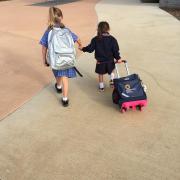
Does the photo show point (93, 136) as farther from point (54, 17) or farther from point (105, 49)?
point (54, 17)

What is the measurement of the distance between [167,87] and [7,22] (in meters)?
8.99

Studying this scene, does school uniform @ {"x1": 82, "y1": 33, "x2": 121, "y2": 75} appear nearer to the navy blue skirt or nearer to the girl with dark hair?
the girl with dark hair

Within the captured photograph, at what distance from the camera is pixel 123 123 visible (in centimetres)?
502

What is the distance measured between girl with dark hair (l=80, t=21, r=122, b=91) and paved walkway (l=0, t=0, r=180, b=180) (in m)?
0.54

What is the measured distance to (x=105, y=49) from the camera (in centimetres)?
563

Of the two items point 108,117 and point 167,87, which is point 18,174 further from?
point 167,87

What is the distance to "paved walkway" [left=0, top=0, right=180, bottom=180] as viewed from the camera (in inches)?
158


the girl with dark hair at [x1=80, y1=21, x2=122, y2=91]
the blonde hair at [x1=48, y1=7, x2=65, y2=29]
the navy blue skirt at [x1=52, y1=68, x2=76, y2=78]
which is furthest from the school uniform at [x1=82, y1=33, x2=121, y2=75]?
the blonde hair at [x1=48, y1=7, x2=65, y2=29]

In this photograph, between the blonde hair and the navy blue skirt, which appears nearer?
the blonde hair

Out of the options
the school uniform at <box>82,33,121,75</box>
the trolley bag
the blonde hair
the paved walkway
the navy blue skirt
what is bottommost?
the paved walkway

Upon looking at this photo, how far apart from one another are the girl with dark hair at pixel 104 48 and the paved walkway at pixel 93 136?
54 cm

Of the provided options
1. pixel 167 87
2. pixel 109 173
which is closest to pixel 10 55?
pixel 167 87

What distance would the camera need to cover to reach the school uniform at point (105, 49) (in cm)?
558

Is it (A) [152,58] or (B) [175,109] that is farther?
(A) [152,58]
